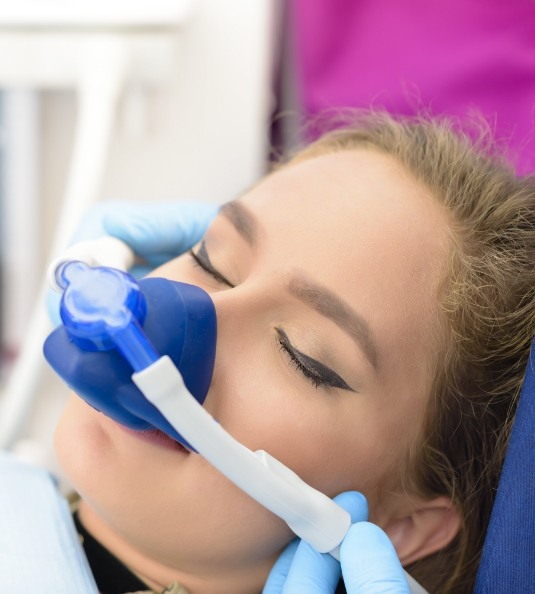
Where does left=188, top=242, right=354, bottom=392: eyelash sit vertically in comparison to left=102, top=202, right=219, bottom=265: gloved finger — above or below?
above

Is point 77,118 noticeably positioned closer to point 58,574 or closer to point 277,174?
point 277,174

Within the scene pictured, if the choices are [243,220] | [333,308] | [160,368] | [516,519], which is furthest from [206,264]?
[516,519]

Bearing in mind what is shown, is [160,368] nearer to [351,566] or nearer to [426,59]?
[351,566]

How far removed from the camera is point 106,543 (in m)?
1.05

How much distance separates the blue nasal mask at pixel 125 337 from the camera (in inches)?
31.0

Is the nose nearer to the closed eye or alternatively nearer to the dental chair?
the closed eye

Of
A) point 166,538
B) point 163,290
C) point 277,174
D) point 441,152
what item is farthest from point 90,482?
point 441,152

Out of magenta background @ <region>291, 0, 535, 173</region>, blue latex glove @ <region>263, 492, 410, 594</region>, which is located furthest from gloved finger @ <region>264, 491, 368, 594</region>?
magenta background @ <region>291, 0, 535, 173</region>

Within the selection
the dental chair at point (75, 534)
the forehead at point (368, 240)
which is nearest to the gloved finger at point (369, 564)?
the dental chair at point (75, 534)

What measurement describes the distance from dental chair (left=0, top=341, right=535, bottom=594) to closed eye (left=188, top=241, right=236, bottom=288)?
348 millimetres

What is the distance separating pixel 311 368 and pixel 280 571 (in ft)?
0.80

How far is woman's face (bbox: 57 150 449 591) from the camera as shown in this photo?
915 mm

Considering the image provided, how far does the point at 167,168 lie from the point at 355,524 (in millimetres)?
974

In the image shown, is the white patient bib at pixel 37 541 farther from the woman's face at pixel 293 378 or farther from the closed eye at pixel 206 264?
the closed eye at pixel 206 264
